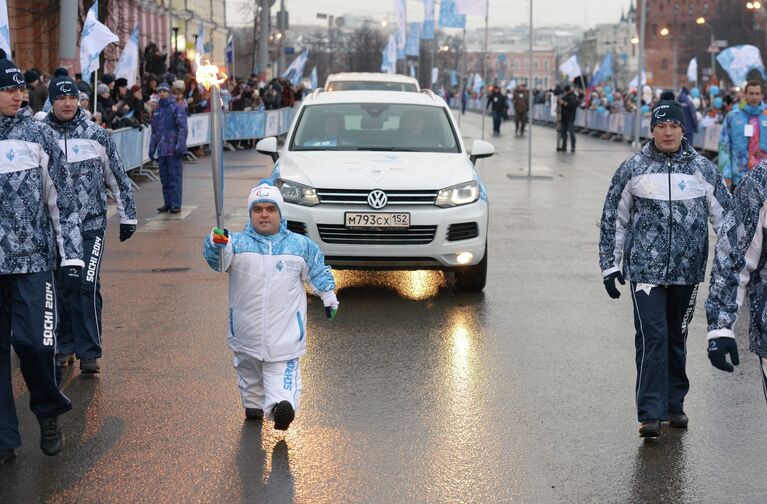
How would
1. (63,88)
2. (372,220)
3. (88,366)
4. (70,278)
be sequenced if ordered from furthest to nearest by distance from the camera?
(372,220) → (88,366) → (63,88) → (70,278)

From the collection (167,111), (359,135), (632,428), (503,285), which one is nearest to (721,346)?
(632,428)

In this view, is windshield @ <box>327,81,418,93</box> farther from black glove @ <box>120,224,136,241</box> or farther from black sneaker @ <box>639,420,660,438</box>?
black sneaker @ <box>639,420,660,438</box>

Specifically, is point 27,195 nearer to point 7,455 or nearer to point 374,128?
point 7,455

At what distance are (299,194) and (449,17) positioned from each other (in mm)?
20854

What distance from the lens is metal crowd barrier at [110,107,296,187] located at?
21438mm

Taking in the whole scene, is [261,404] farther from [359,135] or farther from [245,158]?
[245,158]

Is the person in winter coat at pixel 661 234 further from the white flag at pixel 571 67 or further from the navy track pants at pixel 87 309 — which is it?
the white flag at pixel 571 67

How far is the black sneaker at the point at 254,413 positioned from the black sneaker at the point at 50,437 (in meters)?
1.00

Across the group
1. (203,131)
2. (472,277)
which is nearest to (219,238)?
(472,277)

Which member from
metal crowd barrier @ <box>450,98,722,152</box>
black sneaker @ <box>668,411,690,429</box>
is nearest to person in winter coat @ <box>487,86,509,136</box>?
metal crowd barrier @ <box>450,98,722,152</box>

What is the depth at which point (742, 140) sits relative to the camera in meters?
12.1

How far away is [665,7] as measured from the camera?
158m

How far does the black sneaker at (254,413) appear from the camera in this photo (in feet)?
20.9

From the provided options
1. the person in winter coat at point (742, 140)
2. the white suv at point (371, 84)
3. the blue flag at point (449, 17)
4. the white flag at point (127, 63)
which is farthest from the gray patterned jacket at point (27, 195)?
the blue flag at point (449, 17)
